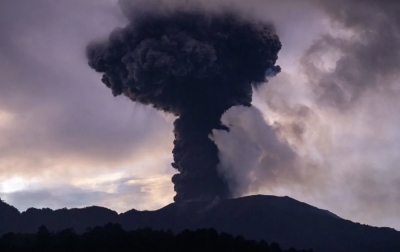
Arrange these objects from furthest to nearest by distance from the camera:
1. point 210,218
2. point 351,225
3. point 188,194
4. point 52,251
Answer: point 351,225 → point 210,218 → point 188,194 → point 52,251

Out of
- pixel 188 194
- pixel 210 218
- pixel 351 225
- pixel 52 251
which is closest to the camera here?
pixel 52 251

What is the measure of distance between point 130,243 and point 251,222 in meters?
46.7

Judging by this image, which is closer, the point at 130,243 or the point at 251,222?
the point at 130,243

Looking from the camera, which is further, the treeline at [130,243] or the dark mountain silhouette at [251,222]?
the dark mountain silhouette at [251,222]

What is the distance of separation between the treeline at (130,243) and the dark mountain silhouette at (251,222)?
101 feet

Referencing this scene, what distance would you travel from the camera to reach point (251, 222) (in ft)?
366

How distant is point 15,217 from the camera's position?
12169 centimetres

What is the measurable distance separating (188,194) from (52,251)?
1402 inches

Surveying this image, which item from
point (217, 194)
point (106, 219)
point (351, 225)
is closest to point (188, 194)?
point (217, 194)

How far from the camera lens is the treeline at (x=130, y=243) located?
217ft

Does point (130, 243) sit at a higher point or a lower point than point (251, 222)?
lower

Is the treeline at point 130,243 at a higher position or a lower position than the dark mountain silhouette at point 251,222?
lower

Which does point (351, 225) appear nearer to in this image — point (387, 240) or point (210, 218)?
point (387, 240)

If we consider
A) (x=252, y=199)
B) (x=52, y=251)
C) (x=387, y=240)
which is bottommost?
(x=52, y=251)
